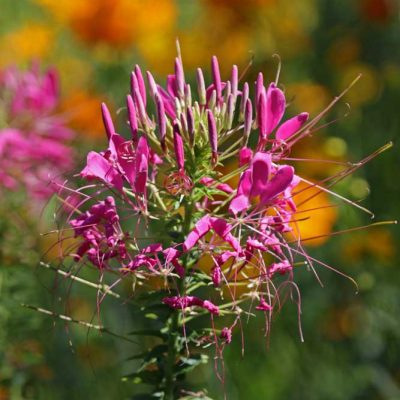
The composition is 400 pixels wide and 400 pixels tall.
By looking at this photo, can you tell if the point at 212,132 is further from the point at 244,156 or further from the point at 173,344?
the point at 173,344

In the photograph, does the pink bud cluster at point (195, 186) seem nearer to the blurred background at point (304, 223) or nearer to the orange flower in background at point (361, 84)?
the blurred background at point (304, 223)

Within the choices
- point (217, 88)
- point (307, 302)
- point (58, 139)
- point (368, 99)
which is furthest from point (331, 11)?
point (217, 88)

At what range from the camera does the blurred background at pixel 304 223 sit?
6.32ft

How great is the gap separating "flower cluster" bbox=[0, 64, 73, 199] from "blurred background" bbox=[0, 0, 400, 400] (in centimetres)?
6

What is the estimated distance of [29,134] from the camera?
210 centimetres

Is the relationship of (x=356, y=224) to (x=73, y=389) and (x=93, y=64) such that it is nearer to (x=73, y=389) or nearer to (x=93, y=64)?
(x=73, y=389)

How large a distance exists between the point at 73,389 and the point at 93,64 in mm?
1612

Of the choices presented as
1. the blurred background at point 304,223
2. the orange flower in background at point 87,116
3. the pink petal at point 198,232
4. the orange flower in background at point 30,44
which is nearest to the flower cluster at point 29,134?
the blurred background at point 304,223

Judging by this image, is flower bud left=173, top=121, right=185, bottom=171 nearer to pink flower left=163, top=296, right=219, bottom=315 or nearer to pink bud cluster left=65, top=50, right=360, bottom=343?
pink bud cluster left=65, top=50, right=360, bottom=343

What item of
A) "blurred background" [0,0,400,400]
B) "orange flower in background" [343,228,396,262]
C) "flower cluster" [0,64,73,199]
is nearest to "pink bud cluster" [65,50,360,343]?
"blurred background" [0,0,400,400]

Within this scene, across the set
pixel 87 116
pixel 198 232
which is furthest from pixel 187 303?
pixel 87 116

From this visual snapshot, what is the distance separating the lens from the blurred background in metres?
1.93

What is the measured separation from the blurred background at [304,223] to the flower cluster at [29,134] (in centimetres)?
6

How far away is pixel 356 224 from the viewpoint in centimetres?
242
